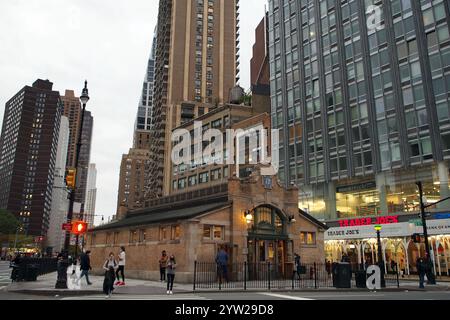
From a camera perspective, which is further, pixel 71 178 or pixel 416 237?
pixel 416 237

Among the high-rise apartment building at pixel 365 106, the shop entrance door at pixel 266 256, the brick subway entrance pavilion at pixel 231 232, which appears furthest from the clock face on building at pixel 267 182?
the high-rise apartment building at pixel 365 106

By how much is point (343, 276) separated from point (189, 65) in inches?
3596

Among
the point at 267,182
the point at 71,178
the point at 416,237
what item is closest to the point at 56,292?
the point at 71,178

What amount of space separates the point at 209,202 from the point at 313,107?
2818 cm

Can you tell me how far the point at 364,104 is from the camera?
156 feet

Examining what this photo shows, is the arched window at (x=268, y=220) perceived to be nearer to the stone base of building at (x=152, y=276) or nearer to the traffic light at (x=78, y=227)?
the stone base of building at (x=152, y=276)

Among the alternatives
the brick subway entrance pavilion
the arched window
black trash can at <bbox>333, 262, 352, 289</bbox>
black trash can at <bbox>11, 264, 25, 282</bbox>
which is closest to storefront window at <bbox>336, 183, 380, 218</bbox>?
the brick subway entrance pavilion

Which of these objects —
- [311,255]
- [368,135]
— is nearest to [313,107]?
[368,135]

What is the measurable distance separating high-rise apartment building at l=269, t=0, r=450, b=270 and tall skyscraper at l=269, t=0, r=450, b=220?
0.12 m

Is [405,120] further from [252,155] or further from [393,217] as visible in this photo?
[252,155]

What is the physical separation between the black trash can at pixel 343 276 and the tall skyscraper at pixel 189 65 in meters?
Answer: 78.2

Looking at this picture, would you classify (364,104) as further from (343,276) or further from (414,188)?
(343,276)

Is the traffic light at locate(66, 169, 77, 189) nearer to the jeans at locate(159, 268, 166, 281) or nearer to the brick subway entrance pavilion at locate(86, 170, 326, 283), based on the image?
the brick subway entrance pavilion at locate(86, 170, 326, 283)
